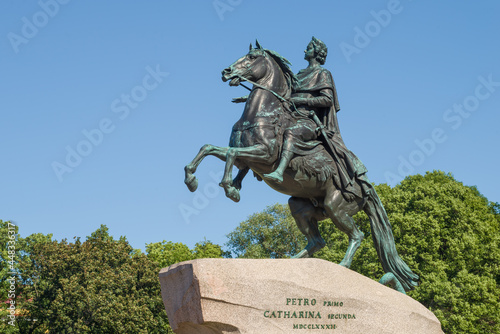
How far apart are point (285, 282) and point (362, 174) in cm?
328

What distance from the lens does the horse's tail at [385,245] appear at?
1202 centimetres

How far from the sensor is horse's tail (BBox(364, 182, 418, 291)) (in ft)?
39.4

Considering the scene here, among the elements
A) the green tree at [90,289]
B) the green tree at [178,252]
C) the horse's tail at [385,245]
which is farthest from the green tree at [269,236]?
the horse's tail at [385,245]

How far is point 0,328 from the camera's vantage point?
32562 mm

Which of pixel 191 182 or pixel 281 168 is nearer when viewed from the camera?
pixel 191 182

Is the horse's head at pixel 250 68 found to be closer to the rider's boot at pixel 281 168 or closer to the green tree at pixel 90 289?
the rider's boot at pixel 281 168

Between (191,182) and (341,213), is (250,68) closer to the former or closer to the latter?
(191,182)

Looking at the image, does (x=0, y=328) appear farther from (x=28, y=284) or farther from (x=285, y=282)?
(x=285, y=282)

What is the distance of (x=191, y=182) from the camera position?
995 centimetres

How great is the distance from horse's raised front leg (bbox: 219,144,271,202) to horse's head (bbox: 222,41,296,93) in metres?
1.31

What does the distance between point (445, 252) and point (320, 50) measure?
19.6 meters

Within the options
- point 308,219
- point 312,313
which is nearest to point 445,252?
point 308,219

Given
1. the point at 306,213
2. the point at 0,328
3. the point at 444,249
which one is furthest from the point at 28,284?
the point at 306,213

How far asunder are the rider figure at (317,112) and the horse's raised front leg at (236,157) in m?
→ 0.47
